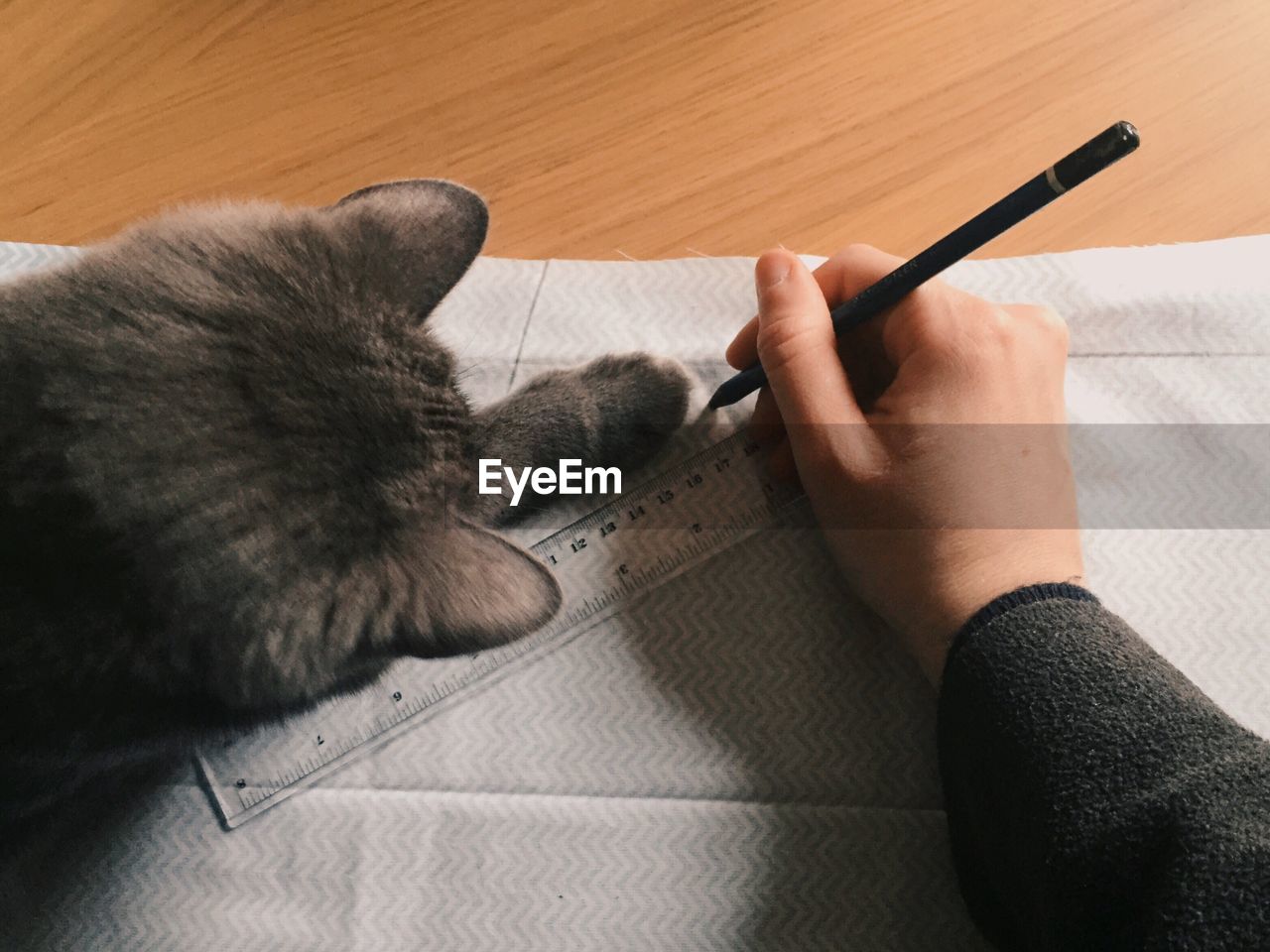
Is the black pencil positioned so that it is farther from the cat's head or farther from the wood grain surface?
the cat's head

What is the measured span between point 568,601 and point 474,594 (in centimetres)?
17

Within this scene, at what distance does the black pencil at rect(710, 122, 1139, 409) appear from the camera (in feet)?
1.54

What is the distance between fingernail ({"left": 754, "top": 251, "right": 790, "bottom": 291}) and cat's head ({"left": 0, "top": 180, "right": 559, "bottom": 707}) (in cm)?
25

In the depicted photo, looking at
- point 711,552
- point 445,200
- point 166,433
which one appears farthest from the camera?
point 711,552

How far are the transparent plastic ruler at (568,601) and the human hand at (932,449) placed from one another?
0.27 feet

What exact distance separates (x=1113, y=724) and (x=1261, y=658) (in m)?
0.24

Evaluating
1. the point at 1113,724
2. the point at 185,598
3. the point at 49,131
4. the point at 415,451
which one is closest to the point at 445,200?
the point at 415,451

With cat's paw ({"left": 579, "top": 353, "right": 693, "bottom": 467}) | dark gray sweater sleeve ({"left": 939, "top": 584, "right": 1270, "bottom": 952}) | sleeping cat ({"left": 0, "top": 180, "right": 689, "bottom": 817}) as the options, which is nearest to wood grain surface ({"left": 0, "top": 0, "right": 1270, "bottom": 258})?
cat's paw ({"left": 579, "top": 353, "right": 693, "bottom": 467})

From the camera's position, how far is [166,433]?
46 cm

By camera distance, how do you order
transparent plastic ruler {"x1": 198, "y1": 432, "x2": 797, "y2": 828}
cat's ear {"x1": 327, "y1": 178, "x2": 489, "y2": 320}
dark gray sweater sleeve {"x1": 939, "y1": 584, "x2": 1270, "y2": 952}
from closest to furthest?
dark gray sweater sleeve {"x1": 939, "y1": 584, "x2": 1270, "y2": 952} < cat's ear {"x1": 327, "y1": 178, "x2": 489, "y2": 320} < transparent plastic ruler {"x1": 198, "y1": 432, "x2": 797, "y2": 828}

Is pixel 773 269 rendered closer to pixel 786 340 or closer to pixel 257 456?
pixel 786 340

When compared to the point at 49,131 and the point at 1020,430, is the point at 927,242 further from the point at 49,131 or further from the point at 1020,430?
the point at 49,131

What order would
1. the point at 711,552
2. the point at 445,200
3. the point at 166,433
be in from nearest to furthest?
1. the point at 166,433
2. the point at 445,200
3. the point at 711,552

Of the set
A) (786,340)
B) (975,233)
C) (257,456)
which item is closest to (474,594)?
(257,456)
